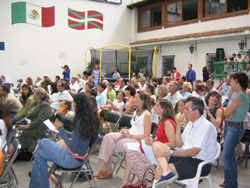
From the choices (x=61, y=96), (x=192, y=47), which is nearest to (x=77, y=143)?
(x=61, y=96)

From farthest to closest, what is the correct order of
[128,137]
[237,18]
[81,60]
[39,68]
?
[81,60]
[39,68]
[237,18]
[128,137]

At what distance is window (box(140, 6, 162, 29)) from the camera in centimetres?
1889

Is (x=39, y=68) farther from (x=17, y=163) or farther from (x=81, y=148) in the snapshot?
(x=81, y=148)

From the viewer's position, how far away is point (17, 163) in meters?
4.99

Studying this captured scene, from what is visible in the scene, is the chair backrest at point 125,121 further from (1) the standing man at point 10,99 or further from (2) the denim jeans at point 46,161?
(1) the standing man at point 10,99

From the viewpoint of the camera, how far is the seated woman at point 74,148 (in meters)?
3.39

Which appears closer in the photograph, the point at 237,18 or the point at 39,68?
the point at 237,18

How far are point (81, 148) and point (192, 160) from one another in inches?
54.4

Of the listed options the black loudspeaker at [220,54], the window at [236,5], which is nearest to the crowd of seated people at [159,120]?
the black loudspeaker at [220,54]

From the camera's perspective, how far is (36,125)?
504 centimetres

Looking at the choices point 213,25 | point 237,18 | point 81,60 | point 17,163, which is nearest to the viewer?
point 17,163

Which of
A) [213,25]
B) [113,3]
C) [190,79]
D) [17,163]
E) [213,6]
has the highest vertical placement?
[113,3]

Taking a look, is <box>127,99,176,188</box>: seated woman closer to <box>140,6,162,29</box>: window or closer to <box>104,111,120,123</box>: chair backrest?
<box>104,111,120,123</box>: chair backrest

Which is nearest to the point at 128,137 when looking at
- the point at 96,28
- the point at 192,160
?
the point at 192,160
